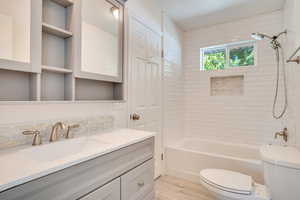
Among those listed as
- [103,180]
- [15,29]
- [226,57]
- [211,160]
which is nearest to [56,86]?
[15,29]

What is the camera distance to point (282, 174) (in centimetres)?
125

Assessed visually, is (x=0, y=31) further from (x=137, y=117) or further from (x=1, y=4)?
(x=137, y=117)

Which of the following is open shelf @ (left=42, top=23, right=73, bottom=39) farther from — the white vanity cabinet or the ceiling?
the ceiling

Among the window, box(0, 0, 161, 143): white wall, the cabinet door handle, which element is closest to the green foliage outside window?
the window

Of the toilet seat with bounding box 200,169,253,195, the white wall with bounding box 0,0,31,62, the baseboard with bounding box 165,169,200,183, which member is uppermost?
the white wall with bounding box 0,0,31,62

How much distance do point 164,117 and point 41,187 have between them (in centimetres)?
199

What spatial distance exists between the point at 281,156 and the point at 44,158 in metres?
1.71

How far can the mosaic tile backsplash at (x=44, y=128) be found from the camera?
93 centimetres

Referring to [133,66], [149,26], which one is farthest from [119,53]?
[149,26]

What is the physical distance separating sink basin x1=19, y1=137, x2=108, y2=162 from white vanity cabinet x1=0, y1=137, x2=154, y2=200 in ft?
0.44

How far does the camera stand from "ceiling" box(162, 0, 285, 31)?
2277 millimetres

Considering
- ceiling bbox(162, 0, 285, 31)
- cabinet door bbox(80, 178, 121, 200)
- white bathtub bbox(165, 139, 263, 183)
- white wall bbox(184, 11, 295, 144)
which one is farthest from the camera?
white wall bbox(184, 11, 295, 144)

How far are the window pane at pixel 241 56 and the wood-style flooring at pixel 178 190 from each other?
6.78 ft

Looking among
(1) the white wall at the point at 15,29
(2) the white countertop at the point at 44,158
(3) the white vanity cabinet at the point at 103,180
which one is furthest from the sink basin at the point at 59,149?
(1) the white wall at the point at 15,29
